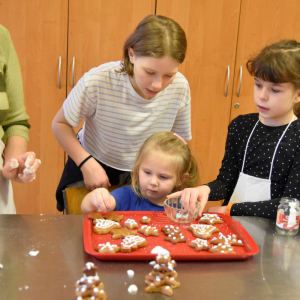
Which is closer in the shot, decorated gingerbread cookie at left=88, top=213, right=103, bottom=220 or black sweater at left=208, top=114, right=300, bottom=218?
decorated gingerbread cookie at left=88, top=213, right=103, bottom=220

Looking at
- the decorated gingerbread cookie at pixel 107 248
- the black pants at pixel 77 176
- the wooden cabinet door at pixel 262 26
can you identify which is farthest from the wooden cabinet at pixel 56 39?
the decorated gingerbread cookie at pixel 107 248

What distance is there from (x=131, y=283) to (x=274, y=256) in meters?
0.41

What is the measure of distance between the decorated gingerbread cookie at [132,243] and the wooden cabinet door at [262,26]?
6.50 ft

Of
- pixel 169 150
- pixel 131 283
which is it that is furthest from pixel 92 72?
pixel 131 283

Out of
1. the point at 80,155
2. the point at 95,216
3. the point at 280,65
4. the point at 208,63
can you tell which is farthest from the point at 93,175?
the point at 208,63

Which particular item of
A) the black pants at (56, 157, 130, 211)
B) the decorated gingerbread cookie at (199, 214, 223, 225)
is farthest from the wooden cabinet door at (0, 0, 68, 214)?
the decorated gingerbread cookie at (199, 214, 223, 225)

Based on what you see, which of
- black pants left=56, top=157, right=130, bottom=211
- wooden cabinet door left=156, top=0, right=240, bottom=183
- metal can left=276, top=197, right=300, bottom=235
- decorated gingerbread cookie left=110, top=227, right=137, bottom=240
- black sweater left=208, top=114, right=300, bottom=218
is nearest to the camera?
decorated gingerbread cookie left=110, top=227, right=137, bottom=240

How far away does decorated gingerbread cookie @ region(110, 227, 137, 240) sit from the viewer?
98 cm

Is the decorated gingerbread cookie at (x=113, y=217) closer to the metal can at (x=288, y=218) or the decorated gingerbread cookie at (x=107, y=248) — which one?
the decorated gingerbread cookie at (x=107, y=248)

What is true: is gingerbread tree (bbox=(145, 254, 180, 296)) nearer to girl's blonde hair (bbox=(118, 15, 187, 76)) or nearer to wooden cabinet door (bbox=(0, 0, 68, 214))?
girl's blonde hair (bbox=(118, 15, 187, 76))

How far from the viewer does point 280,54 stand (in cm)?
129

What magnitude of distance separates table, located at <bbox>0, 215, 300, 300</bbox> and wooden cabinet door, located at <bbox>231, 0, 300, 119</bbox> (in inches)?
73.4

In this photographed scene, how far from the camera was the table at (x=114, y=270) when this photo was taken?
2.46 feet

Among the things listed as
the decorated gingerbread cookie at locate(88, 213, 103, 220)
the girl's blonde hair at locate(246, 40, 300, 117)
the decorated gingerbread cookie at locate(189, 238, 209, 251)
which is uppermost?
the girl's blonde hair at locate(246, 40, 300, 117)
